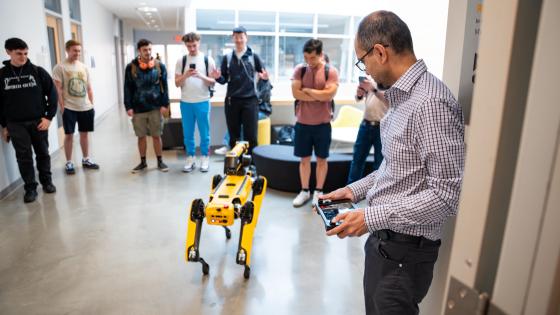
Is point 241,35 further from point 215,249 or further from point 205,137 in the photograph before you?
point 215,249

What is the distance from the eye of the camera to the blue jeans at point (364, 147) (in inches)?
145

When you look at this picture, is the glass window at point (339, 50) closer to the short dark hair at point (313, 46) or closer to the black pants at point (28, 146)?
the short dark hair at point (313, 46)

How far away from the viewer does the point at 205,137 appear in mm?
4883

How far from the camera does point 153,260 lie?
280 cm

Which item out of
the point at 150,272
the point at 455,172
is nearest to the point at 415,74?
the point at 455,172

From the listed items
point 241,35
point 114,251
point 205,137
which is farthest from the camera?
point 205,137

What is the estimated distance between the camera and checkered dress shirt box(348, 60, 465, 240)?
1106 mm

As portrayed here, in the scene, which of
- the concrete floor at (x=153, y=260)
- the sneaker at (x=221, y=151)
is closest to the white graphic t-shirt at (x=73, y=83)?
the concrete floor at (x=153, y=260)

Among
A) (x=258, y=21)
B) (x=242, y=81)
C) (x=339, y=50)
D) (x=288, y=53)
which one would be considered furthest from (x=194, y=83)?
(x=339, y=50)

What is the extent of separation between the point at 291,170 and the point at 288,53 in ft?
24.9

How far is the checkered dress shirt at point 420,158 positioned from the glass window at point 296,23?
9411 millimetres

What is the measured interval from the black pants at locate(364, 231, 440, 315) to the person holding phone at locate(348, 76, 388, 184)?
222 cm

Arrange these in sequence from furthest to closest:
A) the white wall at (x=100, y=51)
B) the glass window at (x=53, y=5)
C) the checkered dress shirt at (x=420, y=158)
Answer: the white wall at (x=100, y=51), the glass window at (x=53, y=5), the checkered dress shirt at (x=420, y=158)

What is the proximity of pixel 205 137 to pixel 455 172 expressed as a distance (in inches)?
159
